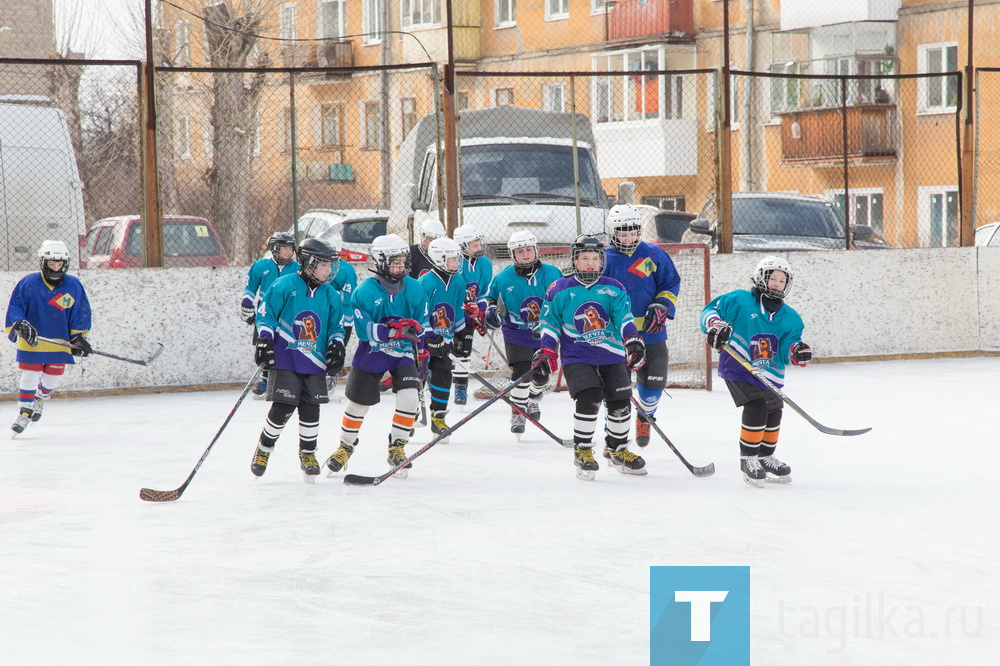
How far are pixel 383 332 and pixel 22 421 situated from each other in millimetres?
3053

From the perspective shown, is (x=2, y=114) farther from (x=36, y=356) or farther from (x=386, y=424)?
(x=386, y=424)

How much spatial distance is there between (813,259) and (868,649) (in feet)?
27.5

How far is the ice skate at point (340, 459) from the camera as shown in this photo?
20.9ft

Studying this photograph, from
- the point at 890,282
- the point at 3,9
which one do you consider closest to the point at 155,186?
the point at 890,282

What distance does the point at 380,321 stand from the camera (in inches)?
249

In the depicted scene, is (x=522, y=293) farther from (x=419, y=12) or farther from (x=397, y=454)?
(x=419, y=12)

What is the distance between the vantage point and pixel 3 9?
21906 mm

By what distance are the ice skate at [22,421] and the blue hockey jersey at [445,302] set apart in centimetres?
272

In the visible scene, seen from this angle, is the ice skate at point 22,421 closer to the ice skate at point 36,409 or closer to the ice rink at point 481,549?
the ice skate at point 36,409

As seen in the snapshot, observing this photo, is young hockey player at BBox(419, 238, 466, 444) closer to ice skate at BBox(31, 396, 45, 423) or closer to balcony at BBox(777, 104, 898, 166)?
ice skate at BBox(31, 396, 45, 423)

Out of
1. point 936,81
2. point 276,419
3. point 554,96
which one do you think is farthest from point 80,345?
point 936,81

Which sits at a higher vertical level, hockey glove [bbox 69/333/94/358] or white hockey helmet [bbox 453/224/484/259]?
white hockey helmet [bbox 453/224/484/259]

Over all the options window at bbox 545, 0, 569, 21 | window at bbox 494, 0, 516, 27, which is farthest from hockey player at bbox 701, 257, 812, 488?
window at bbox 494, 0, 516, 27

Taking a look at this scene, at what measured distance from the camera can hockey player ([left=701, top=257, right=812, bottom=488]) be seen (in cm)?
604
